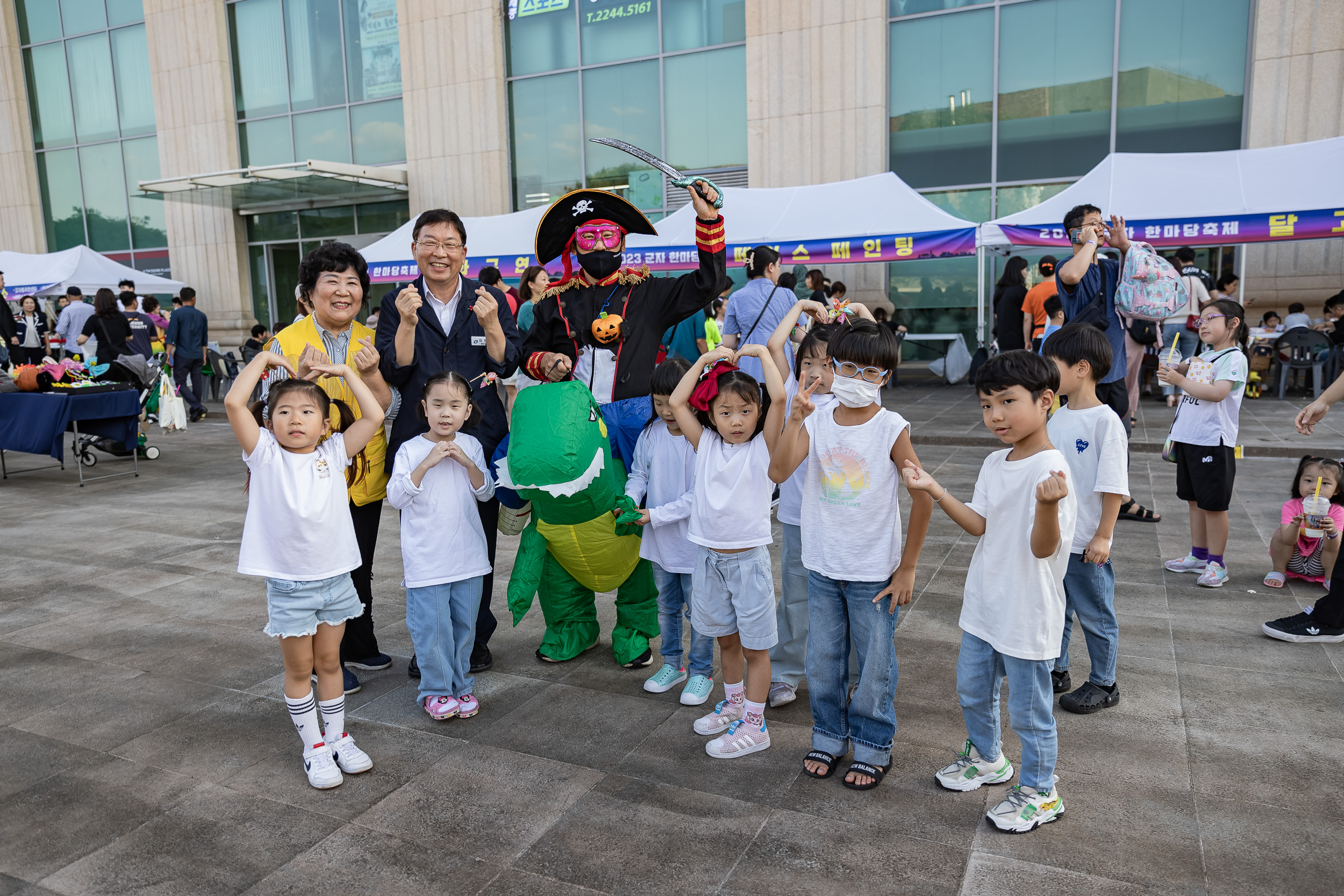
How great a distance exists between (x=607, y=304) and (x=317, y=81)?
16838 mm

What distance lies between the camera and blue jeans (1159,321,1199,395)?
11336 millimetres

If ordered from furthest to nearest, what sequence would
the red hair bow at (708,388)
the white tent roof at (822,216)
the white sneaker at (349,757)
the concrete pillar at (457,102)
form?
the concrete pillar at (457,102) < the white tent roof at (822,216) < the red hair bow at (708,388) < the white sneaker at (349,757)

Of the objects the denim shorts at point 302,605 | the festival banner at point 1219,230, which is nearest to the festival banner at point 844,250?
the festival banner at point 1219,230

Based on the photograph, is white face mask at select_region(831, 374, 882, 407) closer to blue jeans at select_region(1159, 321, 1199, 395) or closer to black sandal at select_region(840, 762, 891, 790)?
black sandal at select_region(840, 762, 891, 790)

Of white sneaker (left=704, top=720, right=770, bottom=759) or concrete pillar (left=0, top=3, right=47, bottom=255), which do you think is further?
concrete pillar (left=0, top=3, right=47, bottom=255)

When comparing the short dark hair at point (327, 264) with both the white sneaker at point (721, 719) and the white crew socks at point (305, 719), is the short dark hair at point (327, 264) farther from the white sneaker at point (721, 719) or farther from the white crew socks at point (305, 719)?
the white sneaker at point (721, 719)

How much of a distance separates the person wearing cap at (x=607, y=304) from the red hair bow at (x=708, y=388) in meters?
0.53

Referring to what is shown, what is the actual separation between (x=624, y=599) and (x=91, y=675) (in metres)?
2.43

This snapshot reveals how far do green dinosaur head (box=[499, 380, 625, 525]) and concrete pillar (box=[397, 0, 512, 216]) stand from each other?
13.5 metres

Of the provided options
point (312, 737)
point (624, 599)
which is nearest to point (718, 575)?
point (624, 599)

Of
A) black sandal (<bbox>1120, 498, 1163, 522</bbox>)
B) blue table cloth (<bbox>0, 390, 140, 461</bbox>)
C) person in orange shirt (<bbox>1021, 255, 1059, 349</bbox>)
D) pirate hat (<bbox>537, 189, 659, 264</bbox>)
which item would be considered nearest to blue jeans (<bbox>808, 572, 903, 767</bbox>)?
pirate hat (<bbox>537, 189, 659, 264</bbox>)

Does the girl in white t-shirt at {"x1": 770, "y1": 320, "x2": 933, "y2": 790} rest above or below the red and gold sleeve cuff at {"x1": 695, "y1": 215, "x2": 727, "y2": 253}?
below

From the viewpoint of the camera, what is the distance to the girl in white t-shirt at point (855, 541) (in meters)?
2.79

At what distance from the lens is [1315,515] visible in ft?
14.8
